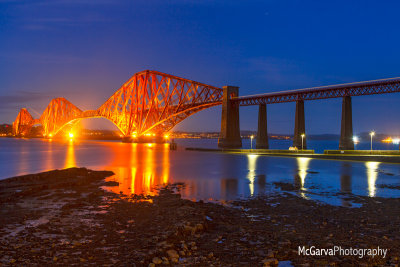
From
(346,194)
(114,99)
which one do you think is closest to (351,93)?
(346,194)

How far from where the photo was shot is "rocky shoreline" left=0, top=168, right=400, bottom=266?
6422 millimetres

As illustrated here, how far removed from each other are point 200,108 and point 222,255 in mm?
81349

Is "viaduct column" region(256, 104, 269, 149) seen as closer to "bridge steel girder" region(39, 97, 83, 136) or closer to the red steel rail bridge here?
the red steel rail bridge

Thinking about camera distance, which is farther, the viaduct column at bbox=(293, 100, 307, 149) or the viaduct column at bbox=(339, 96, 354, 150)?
the viaduct column at bbox=(293, 100, 307, 149)

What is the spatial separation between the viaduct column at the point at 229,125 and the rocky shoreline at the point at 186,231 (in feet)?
178

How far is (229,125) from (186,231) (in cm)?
6055

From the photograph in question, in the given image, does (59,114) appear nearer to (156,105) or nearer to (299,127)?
(156,105)

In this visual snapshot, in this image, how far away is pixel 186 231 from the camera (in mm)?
8000

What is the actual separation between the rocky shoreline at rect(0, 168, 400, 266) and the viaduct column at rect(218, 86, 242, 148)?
178ft

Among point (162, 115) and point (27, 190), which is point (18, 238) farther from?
point (162, 115)

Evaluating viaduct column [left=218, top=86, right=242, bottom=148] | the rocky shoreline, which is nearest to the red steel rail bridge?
viaduct column [left=218, top=86, right=242, bottom=148]

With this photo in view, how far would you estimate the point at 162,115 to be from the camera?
301ft

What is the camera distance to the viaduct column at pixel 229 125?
221 feet

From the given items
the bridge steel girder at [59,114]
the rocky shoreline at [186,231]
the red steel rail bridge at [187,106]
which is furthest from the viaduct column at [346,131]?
the bridge steel girder at [59,114]
